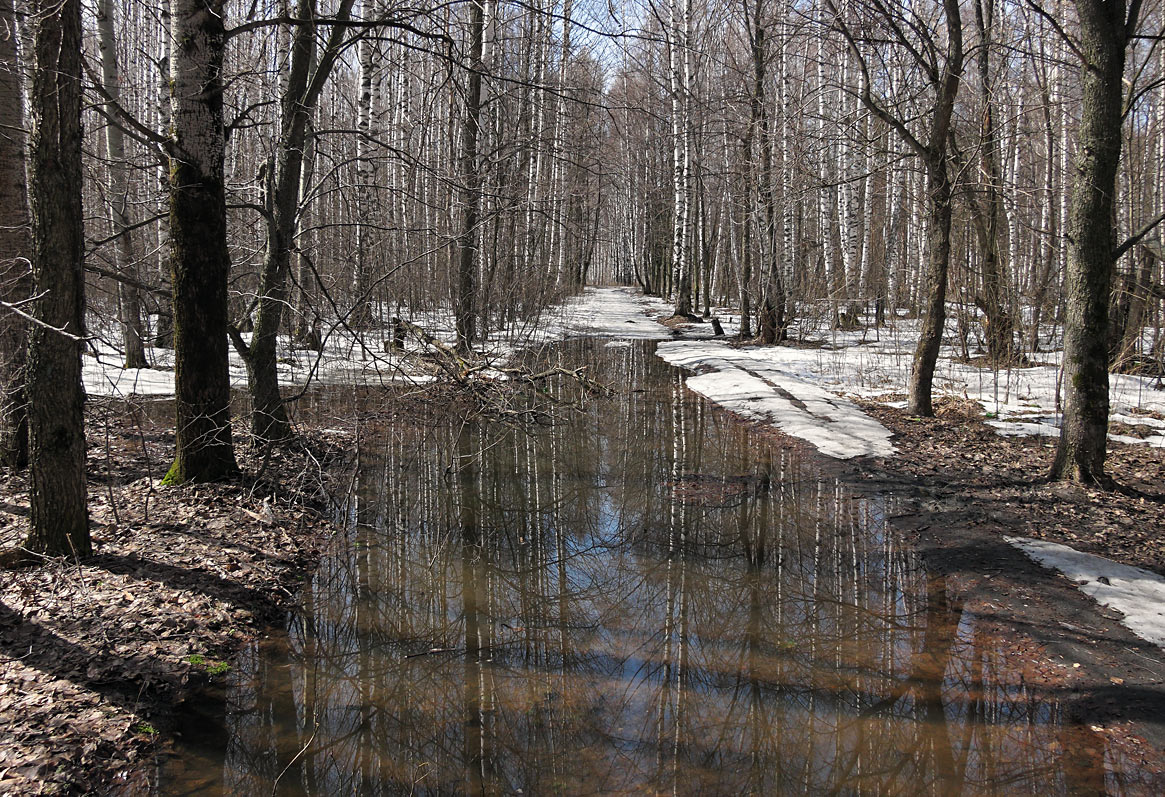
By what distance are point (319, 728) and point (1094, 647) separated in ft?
13.2

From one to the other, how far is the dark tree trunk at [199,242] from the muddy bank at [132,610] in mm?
435

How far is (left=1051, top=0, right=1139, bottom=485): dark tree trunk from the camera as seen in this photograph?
19.3ft

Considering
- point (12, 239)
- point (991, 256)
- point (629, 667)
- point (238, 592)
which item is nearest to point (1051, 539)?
point (629, 667)

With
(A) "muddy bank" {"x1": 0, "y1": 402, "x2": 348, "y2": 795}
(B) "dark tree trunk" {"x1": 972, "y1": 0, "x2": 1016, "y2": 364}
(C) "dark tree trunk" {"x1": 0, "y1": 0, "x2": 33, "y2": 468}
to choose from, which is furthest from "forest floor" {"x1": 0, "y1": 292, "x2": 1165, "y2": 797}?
(B) "dark tree trunk" {"x1": 972, "y1": 0, "x2": 1016, "y2": 364}

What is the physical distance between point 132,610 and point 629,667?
2662 millimetres

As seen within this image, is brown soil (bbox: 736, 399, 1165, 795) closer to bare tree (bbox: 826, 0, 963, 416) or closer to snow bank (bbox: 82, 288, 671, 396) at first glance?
bare tree (bbox: 826, 0, 963, 416)

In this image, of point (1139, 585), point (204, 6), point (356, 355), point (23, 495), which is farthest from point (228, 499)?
point (356, 355)

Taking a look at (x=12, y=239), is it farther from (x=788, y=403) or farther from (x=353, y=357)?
(x=788, y=403)

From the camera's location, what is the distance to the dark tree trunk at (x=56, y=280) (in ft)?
12.3

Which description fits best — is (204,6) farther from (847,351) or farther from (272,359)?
(847,351)

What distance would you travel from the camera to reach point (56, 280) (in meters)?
3.80

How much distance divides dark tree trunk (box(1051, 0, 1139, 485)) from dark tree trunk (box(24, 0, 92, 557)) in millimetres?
7156

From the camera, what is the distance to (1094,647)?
3.89 metres

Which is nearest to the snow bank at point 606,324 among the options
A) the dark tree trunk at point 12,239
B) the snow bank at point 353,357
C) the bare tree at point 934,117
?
the snow bank at point 353,357
